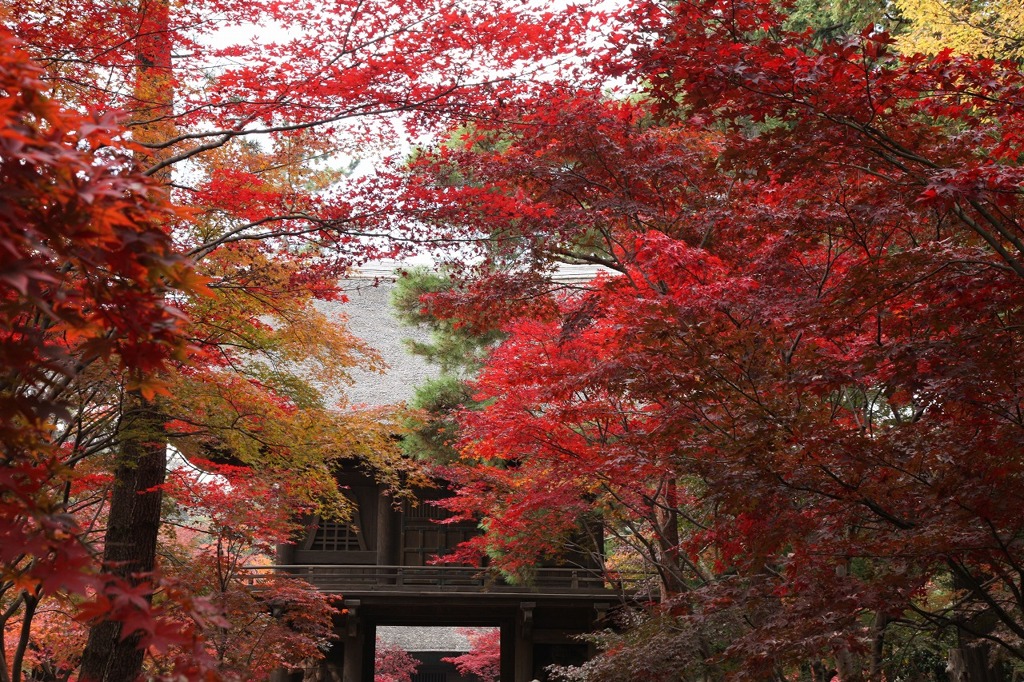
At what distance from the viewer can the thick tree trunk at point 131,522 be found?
319 inches

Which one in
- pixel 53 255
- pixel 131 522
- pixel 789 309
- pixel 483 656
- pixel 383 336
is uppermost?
pixel 383 336

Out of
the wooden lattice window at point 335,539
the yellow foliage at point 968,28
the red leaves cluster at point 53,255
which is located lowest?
the red leaves cluster at point 53,255

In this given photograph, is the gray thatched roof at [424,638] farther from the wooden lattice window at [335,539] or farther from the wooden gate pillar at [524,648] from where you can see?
the wooden gate pillar at [524,648]

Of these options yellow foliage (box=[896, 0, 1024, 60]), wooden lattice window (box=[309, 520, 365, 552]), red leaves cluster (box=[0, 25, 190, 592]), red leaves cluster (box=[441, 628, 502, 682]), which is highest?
yellow foliage (box=[896, 0, 1024, 60])

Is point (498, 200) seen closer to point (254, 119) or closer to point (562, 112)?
point (562, 112)

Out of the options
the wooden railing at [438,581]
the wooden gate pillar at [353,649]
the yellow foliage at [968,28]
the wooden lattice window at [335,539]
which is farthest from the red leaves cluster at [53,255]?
the wooden lattice window at [335,539]

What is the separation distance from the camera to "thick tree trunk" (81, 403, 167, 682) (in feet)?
26.6

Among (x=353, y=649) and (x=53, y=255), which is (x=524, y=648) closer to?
(x=353, y=649)

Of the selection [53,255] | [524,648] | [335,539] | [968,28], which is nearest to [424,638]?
[335,539]

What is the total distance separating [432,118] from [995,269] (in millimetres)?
3934

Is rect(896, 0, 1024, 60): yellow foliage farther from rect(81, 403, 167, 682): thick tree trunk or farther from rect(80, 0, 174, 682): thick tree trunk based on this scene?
rect(81, 403, 167, 682): thick tree trunk

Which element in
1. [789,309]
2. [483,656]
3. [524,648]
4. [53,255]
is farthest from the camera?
[483,656]

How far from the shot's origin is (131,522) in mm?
8875

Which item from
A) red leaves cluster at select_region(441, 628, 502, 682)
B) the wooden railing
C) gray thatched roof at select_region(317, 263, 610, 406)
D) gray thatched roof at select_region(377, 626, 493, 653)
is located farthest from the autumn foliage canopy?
gray thatched roof at select_region(377, 626, 493, 653)
